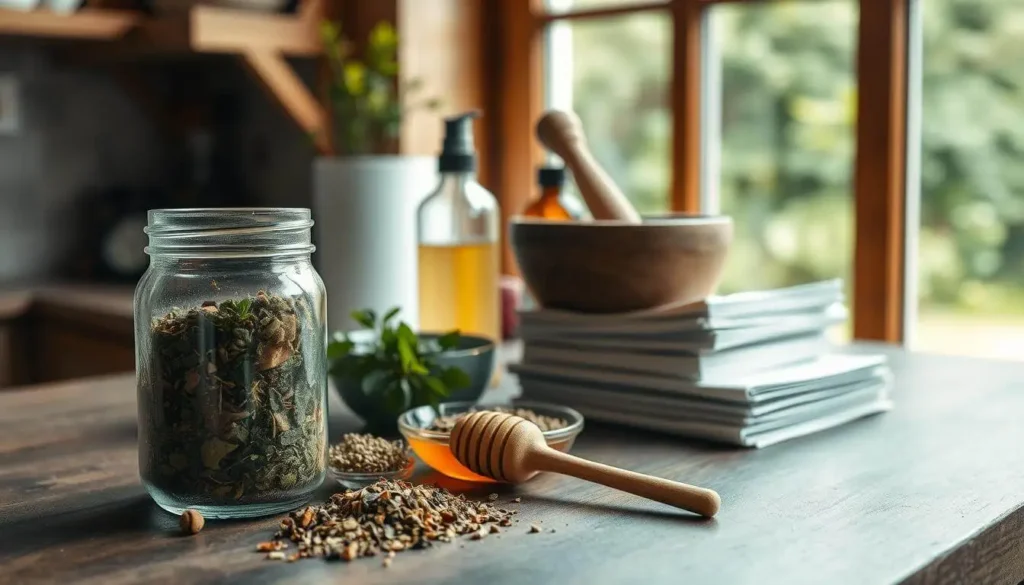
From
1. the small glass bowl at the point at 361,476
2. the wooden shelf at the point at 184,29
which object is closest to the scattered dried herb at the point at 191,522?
the small glass bowl at the point at 361,476

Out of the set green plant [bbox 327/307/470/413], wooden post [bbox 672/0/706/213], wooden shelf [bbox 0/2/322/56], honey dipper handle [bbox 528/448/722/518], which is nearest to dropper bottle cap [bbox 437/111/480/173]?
green plant [bbox 327/307/470/413]

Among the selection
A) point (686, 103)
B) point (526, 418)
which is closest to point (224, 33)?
point (686, 103)

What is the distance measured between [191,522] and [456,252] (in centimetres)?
56

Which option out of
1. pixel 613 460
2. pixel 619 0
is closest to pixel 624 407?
pixel 613 460

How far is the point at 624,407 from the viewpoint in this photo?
105 cm

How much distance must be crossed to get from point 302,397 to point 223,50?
6.16 feet

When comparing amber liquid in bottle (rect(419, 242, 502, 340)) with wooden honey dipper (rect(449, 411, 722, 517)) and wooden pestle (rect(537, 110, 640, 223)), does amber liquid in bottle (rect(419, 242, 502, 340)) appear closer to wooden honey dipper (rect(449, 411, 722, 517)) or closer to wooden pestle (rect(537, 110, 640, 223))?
wooden pestle (rect(537, 110, 640, 223))

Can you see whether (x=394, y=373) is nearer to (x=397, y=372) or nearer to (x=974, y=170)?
(x=397, y=372)

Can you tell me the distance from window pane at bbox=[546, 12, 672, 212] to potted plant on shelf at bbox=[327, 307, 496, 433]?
1.49 metres

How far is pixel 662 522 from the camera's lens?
2.45ft

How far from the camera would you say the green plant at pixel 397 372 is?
3.27 feet

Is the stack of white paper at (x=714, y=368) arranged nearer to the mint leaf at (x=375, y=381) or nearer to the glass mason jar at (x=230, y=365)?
the mint leaf at (x=375, y=381)

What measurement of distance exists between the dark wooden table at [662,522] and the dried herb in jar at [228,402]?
0.03 metres

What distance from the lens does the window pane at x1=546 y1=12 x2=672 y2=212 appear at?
247cm
